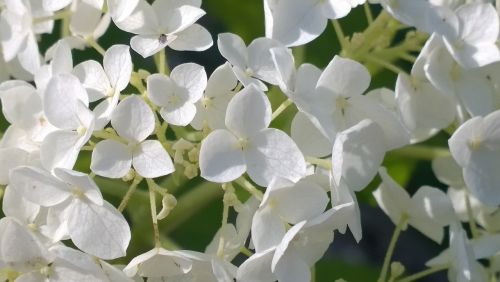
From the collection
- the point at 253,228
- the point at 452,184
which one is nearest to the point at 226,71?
the point at 253,228

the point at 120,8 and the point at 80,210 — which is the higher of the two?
the point at 120,8

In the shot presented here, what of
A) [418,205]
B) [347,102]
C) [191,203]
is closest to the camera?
[347,102]

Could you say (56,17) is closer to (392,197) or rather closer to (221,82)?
(221,82)

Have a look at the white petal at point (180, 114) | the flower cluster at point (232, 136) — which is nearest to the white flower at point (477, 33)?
the flower cluster at point (232, 136)

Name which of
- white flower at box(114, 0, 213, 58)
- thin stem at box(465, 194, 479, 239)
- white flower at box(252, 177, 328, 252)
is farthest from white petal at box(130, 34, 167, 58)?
thin stem at box(465, 194, 479, 239)

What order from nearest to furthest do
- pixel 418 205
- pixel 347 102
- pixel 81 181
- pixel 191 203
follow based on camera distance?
pixel 81 181 < pixel 347 102 < pixel 418 205 < pixel 191 203

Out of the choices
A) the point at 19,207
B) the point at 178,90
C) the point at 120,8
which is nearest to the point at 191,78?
the point at 178,90

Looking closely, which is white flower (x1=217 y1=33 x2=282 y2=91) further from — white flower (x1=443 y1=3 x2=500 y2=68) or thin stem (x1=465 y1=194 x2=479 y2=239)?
thin stem (x1=465 y1=194 x2=479 y2=239)

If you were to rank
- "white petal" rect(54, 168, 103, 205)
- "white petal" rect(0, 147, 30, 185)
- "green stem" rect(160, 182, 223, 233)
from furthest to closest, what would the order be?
"green stem" rect(160, 182, 223, 233), "white petal" rect(0, 147, 30, 185), "white petal" rect(54, 168, 103, 205)

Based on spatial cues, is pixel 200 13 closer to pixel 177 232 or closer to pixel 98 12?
pixel 98 12
